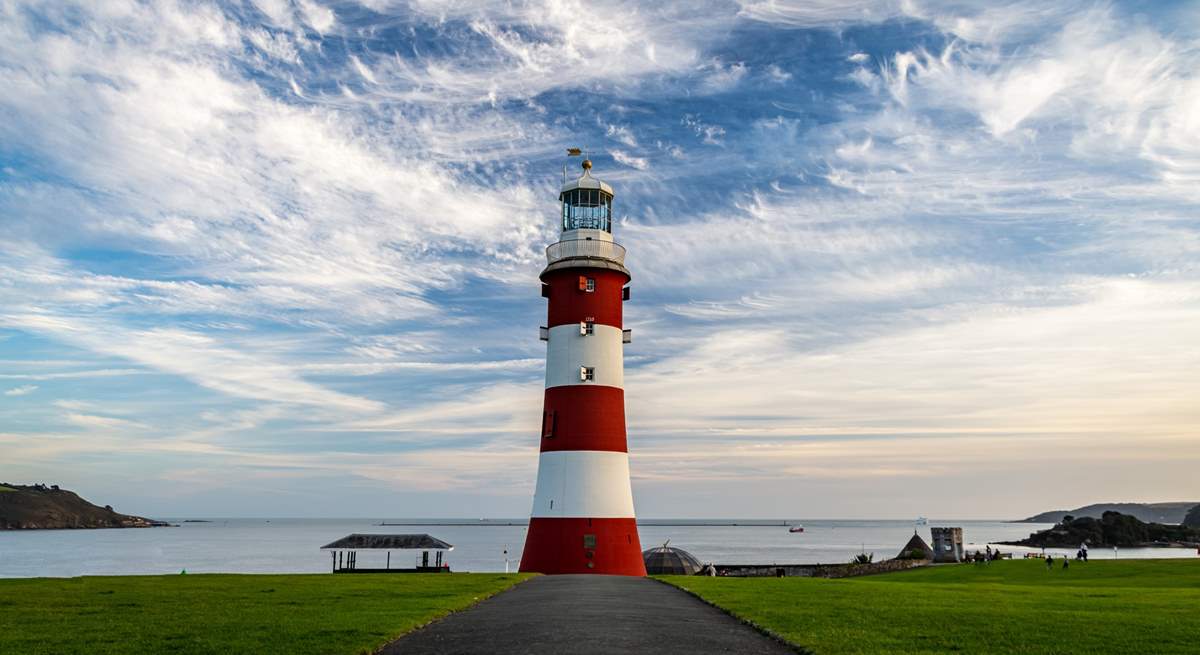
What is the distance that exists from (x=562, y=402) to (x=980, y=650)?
18.9 meters

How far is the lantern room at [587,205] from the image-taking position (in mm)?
33031

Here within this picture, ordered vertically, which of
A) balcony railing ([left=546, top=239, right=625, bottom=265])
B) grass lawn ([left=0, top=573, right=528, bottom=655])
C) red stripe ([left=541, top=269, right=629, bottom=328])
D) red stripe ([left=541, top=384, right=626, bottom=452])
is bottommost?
grass lawn ([left=0, top=573, right=528, bottom=655])

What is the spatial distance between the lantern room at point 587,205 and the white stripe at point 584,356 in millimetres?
4476

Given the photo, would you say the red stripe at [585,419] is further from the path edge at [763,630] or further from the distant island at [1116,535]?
the distant island at [1116,535]

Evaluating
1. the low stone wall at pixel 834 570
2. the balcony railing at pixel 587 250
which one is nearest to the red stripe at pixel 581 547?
the balcony railing at pixel 587 250

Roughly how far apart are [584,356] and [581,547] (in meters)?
6.70

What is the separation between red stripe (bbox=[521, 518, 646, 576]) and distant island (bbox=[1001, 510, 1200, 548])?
11863 centimetres

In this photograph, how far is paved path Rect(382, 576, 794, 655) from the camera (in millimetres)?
12273

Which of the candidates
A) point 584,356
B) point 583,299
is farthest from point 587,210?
point 584,356

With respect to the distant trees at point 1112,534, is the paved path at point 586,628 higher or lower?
higher

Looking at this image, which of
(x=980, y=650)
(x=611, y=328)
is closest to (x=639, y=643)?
(x=980, y=650)

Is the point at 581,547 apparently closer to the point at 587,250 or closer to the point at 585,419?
the point at 585,419

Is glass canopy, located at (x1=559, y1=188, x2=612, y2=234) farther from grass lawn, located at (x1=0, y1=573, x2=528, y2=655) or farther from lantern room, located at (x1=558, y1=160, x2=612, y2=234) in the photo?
grass lawn, located at (x1=0, y1=573, x2=528, y2=655)

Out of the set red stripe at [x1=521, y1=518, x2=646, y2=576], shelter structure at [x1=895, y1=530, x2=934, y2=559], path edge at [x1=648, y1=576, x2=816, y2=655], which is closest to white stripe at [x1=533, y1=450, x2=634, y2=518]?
red stripe at [x1=521, y1=518, x2=646, y2=576]
